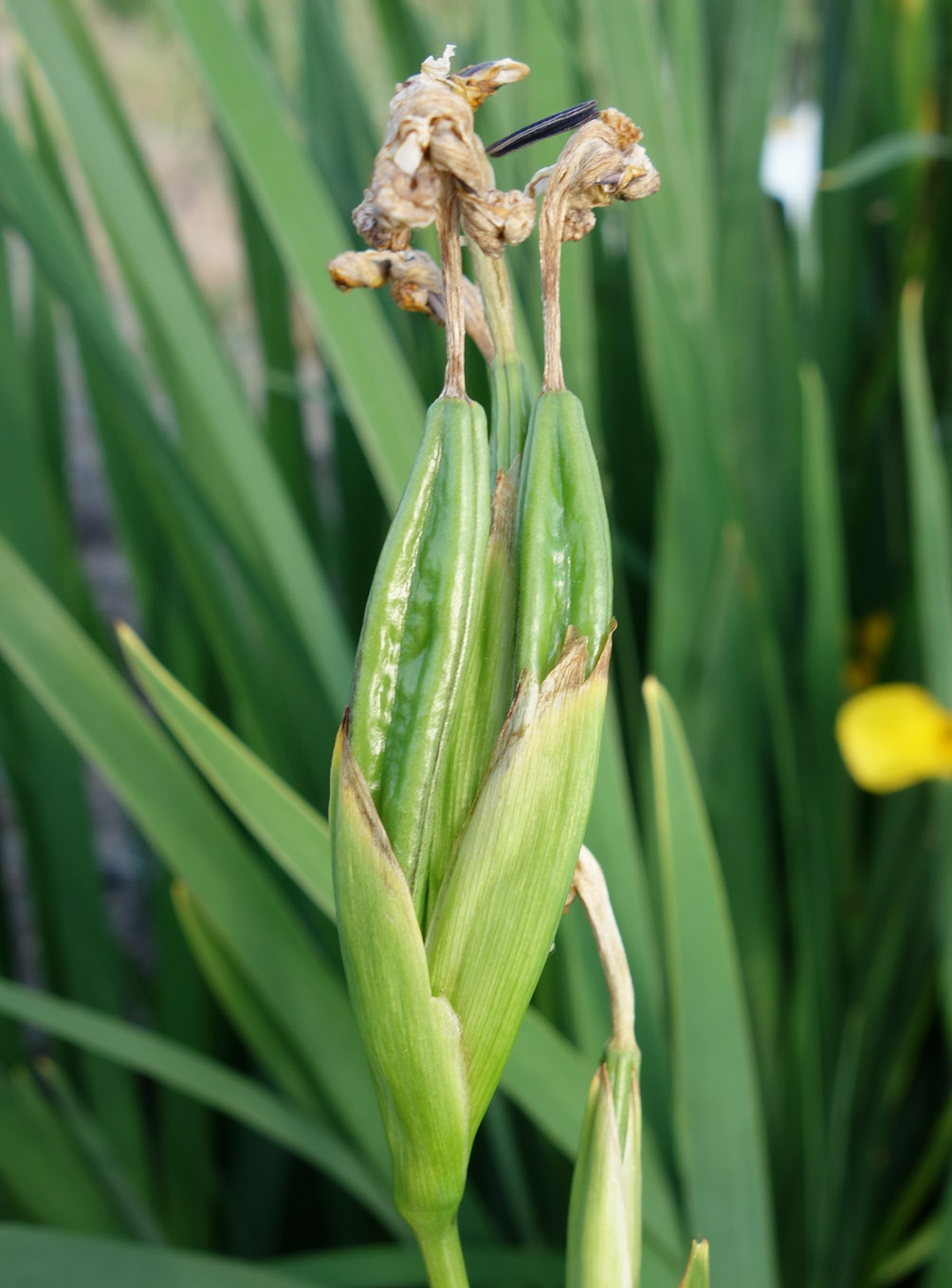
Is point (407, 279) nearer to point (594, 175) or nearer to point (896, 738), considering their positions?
point (594, 175)

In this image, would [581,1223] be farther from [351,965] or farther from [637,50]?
[637,50]

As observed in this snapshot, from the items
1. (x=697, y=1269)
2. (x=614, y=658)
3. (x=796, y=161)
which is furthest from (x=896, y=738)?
(x=796, y=161)

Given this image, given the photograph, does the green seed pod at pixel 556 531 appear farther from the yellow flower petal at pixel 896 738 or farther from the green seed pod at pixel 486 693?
the yellow flower petal at pixel 896 738

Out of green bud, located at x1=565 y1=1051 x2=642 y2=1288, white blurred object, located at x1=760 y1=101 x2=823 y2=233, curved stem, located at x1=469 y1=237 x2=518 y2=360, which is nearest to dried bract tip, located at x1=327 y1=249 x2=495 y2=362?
curved stem, located at x1=469 y1=237 x2=518 y2=360

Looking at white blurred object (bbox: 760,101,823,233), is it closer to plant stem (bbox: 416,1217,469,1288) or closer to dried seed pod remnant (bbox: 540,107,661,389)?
dried seed pod remnant (bbox: 540,107,661,389)

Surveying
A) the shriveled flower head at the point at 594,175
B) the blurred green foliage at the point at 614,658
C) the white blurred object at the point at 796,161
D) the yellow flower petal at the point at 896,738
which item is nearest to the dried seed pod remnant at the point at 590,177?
the shriveled flower head at the point at 594,175

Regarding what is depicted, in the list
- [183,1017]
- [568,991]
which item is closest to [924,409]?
[568,991]
